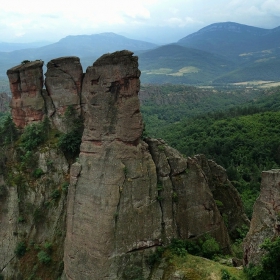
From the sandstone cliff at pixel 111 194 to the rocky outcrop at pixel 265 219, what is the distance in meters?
5.05

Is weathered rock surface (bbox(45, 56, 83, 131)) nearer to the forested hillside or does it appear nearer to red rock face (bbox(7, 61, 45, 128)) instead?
red rock face (bbox(7, 61, 45, 128))

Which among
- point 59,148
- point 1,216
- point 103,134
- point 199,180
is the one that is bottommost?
point 1,216

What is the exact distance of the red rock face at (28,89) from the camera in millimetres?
28719

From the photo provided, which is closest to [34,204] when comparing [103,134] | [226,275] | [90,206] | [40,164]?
[40,164]

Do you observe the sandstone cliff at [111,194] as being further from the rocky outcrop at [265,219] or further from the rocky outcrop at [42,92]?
the rocky outcrop at [265,219]

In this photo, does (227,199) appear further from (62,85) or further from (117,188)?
(62,85)

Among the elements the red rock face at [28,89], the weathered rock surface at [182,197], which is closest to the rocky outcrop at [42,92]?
the red rock face at [28,89]

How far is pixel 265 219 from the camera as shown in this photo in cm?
2077

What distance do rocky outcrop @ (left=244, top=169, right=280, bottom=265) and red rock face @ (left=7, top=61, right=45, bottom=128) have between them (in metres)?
18.1

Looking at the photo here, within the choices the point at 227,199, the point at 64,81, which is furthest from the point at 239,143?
the point at 64,81

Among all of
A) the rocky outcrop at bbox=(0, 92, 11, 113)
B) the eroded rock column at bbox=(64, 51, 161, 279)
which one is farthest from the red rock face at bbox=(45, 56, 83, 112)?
the rocky outcrop at bbox=(0, 92, 11, 113)

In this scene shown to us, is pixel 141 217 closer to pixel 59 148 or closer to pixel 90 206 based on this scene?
pixel 90 206

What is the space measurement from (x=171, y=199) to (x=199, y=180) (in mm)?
2735

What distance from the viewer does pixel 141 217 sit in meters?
23.1
